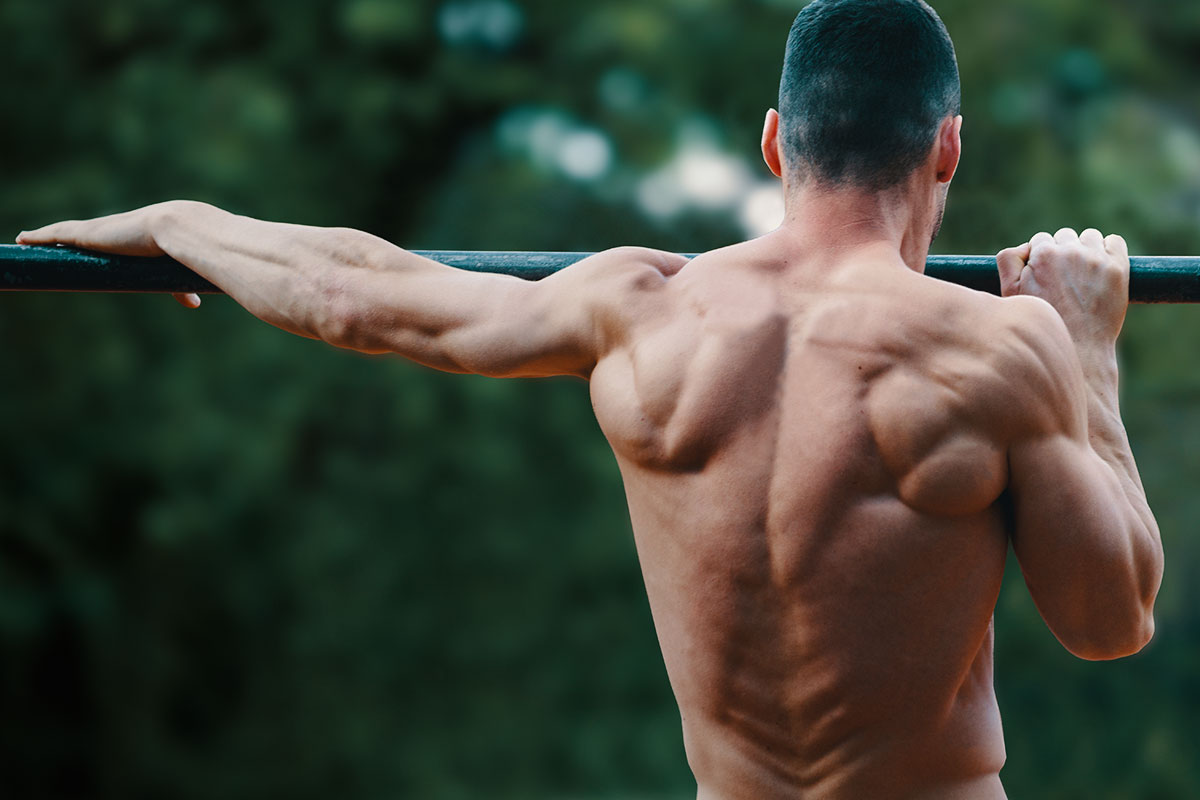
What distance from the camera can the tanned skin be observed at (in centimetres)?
146

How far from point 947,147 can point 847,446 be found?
416 millimetres

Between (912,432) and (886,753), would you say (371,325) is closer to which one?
(912,432)

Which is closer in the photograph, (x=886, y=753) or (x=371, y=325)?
(x=886, y=753)

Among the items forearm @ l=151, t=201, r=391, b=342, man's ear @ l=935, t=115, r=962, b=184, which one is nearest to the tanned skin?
man's ear @ l=935, t=115, r=962, b=184

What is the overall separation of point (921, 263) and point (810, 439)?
1.07 ft

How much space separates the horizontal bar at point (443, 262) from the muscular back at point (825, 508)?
0.43 m

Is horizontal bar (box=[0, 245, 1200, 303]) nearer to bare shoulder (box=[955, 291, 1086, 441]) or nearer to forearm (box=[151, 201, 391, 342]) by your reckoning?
forearm (box=[151, 201, 391, 342])

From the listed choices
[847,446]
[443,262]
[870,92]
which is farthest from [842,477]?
[443,262]

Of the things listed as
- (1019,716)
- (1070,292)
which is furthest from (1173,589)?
(1070,292)

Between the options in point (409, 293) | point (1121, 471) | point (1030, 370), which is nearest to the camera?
point (1030, 370)

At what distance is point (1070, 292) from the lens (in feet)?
5.74

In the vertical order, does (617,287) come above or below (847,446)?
above

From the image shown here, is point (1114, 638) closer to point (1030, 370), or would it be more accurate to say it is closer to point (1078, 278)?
point (1030, 370)

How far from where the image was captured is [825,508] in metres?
1.47
